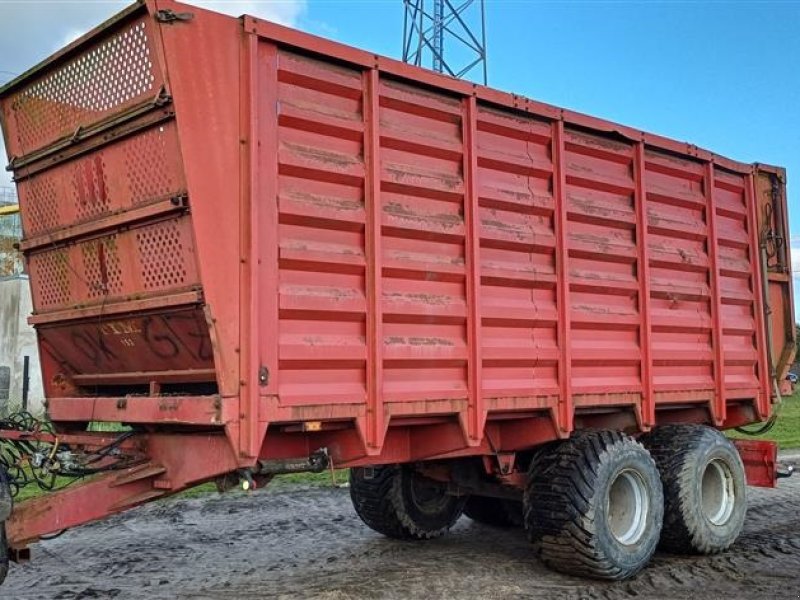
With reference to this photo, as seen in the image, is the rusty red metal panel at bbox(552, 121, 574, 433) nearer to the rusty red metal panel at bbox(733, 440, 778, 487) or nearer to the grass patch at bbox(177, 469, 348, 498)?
the rusty red metal panel at bbox(733, 440, 778, 487)

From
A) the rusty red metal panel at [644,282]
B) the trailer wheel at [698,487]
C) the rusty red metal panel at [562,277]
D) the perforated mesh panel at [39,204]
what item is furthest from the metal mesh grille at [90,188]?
the trailer wheel at [698,487]

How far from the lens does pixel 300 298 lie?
447cm

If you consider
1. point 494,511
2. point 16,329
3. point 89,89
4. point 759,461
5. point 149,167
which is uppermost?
point 89,89

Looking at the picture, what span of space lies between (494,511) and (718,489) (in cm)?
202

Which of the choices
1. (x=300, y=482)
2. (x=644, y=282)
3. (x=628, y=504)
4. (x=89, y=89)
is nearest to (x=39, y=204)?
(x=89, y=89)

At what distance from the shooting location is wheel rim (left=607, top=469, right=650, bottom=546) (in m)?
6.16

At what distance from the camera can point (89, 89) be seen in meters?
4.88

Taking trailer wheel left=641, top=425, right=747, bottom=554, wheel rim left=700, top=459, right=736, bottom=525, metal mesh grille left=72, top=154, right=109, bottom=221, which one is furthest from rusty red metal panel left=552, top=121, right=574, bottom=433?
metal mesh grille left=72, top=154, right=109, bottom=221

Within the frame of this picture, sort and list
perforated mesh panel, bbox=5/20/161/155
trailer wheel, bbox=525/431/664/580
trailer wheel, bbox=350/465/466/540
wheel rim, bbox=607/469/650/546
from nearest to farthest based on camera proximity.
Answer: perforated mesh panel, bbox=5/20/161/155 → trailer wheel, bbox=525/431/664/580 → wheel rim, bbox=607/469/650/546 → trailer wheel, bbox=350/465/466/540

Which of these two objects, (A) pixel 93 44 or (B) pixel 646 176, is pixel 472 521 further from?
(A) pixel 93 44

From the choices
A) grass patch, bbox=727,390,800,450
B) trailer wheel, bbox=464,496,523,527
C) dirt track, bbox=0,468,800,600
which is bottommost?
dirt track, bbox=0,468,800,600

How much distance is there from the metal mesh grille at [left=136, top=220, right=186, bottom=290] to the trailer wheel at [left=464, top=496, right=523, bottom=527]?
4288mm

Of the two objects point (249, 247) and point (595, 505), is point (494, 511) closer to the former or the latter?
point (595, 505)

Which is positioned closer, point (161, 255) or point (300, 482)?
point (161, 255)
